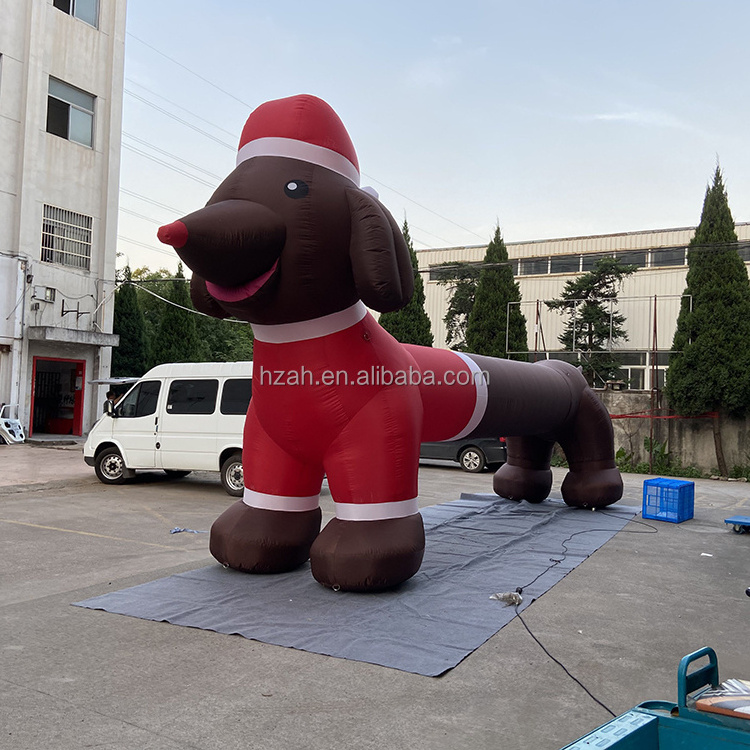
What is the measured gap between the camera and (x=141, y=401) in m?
10.9

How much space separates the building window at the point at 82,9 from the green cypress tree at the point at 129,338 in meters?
8.36

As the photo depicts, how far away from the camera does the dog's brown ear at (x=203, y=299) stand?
203 inches

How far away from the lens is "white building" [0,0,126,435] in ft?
56.5

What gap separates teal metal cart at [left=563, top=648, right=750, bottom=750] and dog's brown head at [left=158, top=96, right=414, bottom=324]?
3027 millimetres

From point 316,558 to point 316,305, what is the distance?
5.75 ft

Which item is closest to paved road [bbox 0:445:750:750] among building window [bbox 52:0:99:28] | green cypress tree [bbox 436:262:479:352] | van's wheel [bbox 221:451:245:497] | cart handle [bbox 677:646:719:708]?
cart handle [bbox 677:646:719:708]

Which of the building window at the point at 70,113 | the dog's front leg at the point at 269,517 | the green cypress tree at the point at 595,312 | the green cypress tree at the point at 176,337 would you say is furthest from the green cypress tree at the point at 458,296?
the dog's front leg at the point at 269,517

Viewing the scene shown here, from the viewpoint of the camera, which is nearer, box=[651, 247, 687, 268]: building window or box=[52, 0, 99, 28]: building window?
box=[52, 0, 99, 28]: building window

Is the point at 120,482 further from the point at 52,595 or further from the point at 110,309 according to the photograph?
the point at 110,309

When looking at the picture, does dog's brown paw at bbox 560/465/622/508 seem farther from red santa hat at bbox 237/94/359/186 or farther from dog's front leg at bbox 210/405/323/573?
red santa hat at bbox 237/94/359/186

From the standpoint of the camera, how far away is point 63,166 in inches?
723

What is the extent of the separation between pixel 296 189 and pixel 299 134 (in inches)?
18.7

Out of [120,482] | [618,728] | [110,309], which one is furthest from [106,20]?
[618,728]

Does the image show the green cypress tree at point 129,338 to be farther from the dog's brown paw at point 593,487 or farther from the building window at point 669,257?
the dog's brown paw at point 593,487
